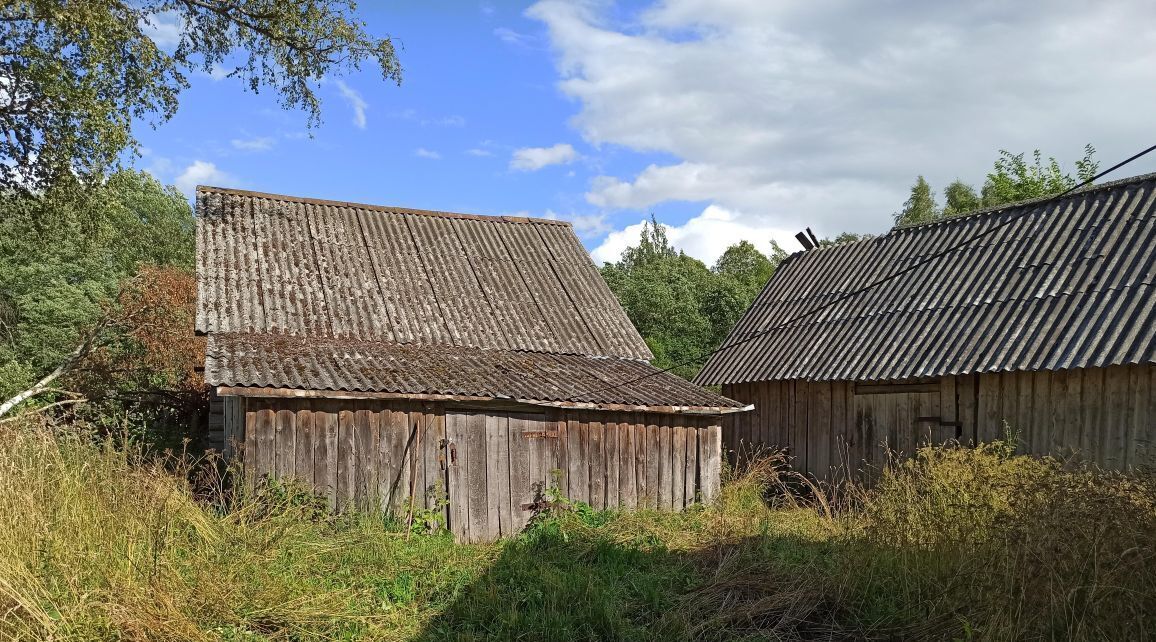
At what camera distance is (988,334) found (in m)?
11.8

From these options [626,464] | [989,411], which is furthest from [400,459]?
[989,411]

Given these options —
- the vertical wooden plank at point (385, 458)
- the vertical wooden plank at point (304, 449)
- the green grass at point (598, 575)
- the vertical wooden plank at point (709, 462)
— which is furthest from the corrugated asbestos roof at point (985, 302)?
the vertical wooden plank at point (304, 449)

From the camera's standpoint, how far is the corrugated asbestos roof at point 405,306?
11.3m

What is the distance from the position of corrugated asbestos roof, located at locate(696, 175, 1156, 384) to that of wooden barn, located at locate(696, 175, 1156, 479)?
3 cm

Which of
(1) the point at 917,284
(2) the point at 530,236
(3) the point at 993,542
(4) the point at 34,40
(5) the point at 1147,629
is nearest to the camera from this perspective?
(5) the point at 1147,629

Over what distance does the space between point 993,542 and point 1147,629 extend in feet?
3.88

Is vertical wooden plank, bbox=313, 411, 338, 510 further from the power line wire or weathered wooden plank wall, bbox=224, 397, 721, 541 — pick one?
the power line wire

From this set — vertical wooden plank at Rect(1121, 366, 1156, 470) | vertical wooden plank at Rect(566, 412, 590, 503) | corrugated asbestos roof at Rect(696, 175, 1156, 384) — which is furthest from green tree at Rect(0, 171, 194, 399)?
vertical wooden plank at Rect(1121, 366, 1156, 470)

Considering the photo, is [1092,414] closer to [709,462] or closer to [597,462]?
[709,462]

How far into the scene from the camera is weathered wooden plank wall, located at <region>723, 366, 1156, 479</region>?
32.7 ft

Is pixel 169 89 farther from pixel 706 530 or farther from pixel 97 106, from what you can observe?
pixel 706 530

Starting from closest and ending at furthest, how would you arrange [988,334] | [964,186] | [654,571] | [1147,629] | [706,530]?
[1147,629], [654,571], [706,530], [988,334], [964,186]

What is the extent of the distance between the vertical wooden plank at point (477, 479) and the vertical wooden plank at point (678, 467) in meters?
2.91

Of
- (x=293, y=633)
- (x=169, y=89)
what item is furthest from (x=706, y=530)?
(x=169, y=89)
